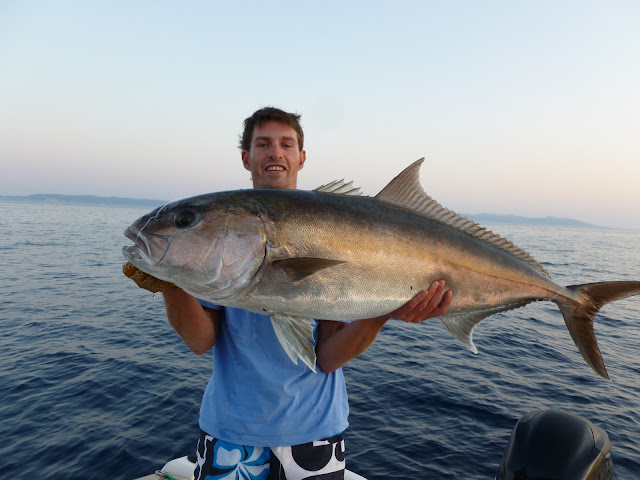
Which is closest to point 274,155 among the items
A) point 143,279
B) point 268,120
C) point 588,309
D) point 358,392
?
point 268,120

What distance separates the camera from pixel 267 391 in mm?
2926

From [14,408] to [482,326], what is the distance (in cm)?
1612

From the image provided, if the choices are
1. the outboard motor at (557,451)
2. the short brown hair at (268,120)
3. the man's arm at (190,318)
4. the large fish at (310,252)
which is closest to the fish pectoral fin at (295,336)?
the large fish at (310,252)

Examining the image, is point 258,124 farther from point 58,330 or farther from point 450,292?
point 58,330

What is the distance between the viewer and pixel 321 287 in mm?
2760

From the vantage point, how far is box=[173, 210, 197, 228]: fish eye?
2.73 meters

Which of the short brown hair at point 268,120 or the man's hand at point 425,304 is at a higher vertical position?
the short brown hair at point 268,120

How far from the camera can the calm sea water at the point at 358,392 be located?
747 cm

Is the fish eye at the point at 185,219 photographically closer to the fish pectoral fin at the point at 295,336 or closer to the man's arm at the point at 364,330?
the fish pectoral fin at the point at 295,336

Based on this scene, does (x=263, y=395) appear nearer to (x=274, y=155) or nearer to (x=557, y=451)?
(x=274, y=155)

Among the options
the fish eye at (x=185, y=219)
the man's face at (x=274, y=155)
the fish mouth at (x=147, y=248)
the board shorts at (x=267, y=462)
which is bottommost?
the board shorts at (x=267, y=462)

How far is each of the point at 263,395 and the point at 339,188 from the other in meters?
1.68

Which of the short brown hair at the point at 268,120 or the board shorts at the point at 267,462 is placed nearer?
the board shorts at the point at 267,462

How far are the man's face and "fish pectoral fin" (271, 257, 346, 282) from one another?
1.22 metres
